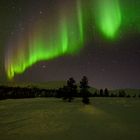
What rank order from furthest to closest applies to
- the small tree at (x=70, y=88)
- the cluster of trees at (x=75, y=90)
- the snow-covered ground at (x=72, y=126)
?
the small tree at (x=70, y=88)
the cluster of trees at (x=75, y=90)
the snow-covered ground at (x=72, y=126)

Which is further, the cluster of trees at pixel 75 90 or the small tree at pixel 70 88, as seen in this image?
the small tree at pixel 70 88

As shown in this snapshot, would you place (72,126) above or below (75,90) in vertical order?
below

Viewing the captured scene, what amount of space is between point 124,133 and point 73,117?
5.30 metres

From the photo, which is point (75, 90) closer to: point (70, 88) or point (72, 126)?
point (70, 88)

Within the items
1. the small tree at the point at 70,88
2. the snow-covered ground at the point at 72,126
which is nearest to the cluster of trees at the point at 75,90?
the small tree at the point at 70,88

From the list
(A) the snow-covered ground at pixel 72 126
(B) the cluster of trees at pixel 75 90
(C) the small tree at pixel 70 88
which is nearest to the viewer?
(A) the snow-covered ground at pixel 72 126

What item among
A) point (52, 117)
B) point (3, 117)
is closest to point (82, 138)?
point (52, 117)

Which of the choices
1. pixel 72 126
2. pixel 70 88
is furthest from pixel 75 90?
pixel 72 126

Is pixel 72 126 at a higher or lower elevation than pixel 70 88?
lower

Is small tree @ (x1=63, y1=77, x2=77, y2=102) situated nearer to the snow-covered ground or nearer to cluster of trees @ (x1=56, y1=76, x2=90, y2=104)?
cluster of trees @ (x1=56, y1=76, x2=90, y2=104)

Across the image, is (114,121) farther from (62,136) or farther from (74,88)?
(74,88)

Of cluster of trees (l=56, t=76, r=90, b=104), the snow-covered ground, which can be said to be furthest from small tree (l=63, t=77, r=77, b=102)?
the snow-covered ground

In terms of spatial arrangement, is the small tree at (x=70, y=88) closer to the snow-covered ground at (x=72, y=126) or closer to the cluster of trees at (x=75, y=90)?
the cluster of trees at (x=75, y=90)

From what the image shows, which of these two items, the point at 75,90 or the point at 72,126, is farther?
the point at 75,90
